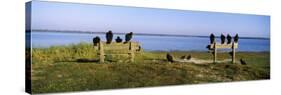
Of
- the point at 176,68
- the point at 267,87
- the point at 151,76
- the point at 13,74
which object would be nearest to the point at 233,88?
the point at 267,87

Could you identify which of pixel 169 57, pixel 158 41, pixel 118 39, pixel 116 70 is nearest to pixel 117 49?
pixel 118 39

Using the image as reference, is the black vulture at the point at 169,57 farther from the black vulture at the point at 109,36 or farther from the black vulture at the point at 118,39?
the black vulture at the point at 109,36

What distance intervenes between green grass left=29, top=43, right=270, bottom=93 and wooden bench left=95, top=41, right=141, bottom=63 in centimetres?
5

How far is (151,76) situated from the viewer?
4.00 meters

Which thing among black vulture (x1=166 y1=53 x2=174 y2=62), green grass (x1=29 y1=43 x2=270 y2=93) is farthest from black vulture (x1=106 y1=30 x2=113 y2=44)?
black vulture (x1=166 y1=53 x2=174 y2=62)

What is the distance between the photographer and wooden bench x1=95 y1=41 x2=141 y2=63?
375 cm

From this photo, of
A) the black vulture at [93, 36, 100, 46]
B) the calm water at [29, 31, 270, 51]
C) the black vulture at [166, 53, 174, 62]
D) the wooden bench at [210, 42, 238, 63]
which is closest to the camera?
the calm water at [29, 31, 270, 51]

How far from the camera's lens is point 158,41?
4.01 metres

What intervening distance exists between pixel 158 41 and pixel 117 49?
454 millimetres

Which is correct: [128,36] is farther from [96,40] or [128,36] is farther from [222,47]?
[222,47]

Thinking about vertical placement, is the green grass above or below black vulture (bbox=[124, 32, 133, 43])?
below

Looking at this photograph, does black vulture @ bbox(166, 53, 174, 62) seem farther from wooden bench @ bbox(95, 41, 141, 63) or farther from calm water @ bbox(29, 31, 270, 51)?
wooden bench @ bbox(95, 41, 141, 63)
